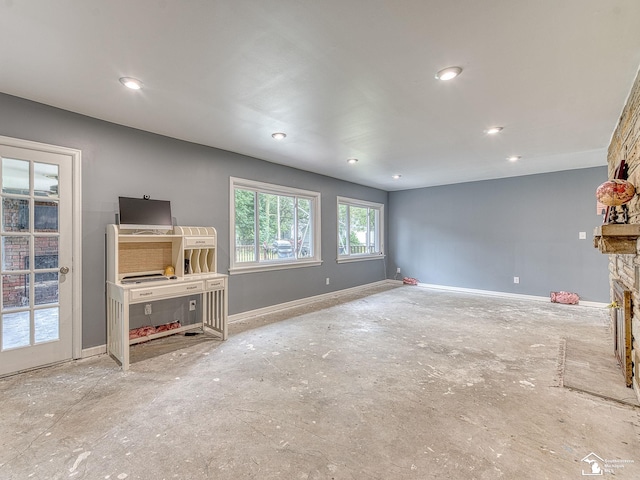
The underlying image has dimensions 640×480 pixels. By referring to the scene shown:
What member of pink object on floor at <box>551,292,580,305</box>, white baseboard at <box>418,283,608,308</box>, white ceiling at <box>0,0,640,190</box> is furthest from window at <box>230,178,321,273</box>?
pink object on floor at <box>551,292,580,305</box>

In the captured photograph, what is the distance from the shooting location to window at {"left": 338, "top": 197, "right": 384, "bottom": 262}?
6688 millimetres

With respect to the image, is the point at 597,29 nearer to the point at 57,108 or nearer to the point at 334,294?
the point at 57,108

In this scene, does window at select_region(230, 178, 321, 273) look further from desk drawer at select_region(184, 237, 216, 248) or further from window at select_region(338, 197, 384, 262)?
window at select_region(338, 197, 384, 262)

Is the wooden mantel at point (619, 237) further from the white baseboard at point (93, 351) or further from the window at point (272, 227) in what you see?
the white baseboard at point (93, 351)

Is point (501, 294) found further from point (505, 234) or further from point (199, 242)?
point (199, 242)

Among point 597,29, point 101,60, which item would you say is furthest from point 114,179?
point 597,29

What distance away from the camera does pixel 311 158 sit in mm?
4711

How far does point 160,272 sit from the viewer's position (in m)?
3.51

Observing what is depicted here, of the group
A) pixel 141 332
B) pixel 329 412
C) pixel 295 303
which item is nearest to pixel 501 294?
pixel 295 303

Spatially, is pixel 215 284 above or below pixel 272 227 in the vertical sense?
below

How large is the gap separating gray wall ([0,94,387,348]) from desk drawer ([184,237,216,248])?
47 centimetres
